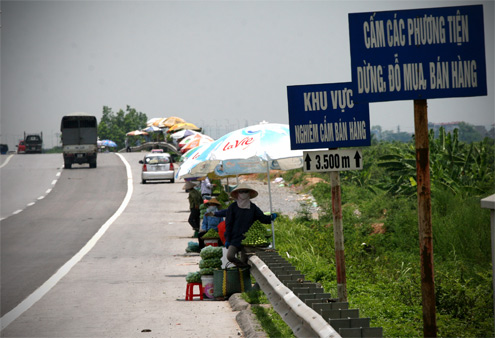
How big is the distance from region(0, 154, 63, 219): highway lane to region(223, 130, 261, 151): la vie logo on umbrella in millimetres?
20147

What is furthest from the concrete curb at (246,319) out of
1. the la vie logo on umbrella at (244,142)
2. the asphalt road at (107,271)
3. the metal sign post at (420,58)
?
the la vie logo on umbrella at (244,142)

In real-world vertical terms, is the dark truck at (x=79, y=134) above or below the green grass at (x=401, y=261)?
above

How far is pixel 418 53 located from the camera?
6.93 metres

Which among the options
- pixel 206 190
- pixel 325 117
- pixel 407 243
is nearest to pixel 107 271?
pixel 325 117

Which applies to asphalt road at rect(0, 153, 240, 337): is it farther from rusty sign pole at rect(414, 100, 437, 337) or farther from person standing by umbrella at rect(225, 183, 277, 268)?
rusty sign pole at rect(414, 100, 437, 337)

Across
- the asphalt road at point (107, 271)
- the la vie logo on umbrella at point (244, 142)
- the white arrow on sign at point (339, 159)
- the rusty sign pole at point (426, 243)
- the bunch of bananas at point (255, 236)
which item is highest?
the la vie logo on umbrella at point (244, 142)

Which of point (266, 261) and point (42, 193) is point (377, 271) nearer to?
point (266, 261)

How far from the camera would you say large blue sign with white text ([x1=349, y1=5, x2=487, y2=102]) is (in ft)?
22.5

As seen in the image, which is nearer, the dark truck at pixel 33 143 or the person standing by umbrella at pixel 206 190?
the person standing by umbrella at pixel 206 190

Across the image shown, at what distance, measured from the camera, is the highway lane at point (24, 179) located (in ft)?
131

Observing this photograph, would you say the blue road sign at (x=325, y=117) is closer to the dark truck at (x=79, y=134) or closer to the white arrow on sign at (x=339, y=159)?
the white arrow on sign at (x=339, y=159)

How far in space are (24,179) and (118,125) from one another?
113864 millimetres

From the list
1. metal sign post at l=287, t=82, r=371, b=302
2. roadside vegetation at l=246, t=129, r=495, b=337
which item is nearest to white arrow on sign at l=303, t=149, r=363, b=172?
metal sign post at l=287, t=82, r=371, b=302

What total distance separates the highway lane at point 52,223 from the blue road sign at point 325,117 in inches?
234
